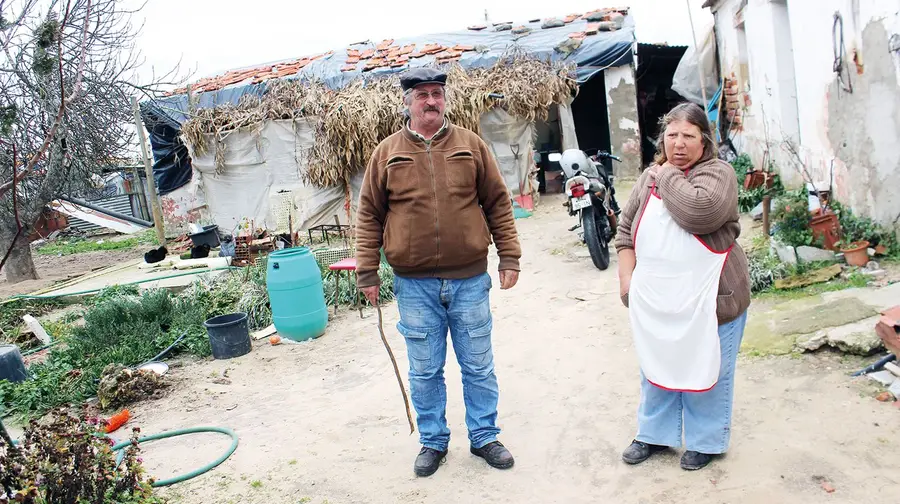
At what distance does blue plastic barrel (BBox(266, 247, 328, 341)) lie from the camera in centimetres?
572

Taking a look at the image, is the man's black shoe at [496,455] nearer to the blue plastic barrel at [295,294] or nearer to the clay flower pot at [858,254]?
the blue plastic barrel at [295,294]

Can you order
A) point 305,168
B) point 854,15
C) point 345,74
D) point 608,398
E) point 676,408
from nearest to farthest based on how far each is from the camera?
point 676,408 < point 608,398 < point 854,15 < point 305,168 < point 345,74

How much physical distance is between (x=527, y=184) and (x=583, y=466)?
9.10 metres

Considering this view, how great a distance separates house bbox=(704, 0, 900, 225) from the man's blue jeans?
3.95 meters

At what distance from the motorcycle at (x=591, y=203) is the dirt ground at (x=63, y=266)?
28.2 ft

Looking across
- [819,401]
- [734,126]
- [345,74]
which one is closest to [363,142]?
[345,74]

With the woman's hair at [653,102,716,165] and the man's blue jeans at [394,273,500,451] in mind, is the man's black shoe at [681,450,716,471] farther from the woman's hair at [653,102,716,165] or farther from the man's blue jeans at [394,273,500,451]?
the woman's hair at [653,102,716,165]

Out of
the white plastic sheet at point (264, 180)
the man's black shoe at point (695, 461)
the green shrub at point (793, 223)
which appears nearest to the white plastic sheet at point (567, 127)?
the white plastic sheet at point (264, 180)

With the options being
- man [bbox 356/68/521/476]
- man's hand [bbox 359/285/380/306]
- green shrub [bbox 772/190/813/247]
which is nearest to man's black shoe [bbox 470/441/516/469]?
man [bbox 356/68/521/476]

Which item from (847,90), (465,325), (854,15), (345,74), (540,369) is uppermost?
(345,74)

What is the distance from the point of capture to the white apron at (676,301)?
265 cm

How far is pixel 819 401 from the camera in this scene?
10.8 feet

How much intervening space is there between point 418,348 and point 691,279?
1254 millimetres

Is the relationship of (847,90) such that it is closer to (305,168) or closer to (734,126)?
(734,126)
